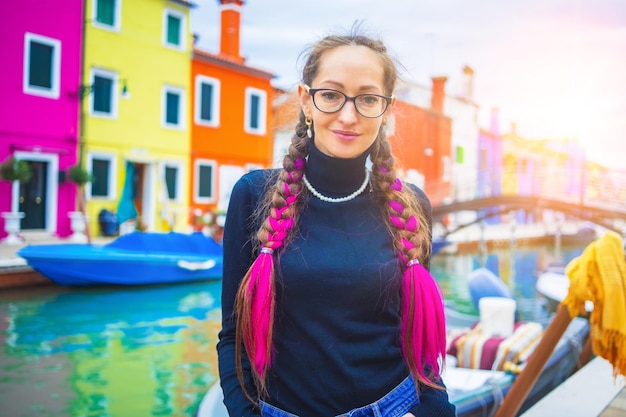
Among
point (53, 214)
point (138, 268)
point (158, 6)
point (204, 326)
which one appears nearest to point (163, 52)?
point (158, 6)

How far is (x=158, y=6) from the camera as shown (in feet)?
36.3

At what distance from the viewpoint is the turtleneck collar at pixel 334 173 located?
1.06 m

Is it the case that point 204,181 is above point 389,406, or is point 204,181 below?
above

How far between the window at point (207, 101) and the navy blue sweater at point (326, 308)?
11428 mm

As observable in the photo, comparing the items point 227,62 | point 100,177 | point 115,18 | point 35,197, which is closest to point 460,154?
→ point 227,62

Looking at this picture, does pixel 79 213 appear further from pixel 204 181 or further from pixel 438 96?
pixel 438 96

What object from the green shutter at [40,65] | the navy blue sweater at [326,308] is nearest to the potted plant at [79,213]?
the green shutter at [40,65]

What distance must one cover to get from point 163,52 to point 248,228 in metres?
11.1

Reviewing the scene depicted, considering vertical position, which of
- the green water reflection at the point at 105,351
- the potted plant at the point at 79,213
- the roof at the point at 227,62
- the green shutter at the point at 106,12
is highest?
the green shutter at the point at 106,12

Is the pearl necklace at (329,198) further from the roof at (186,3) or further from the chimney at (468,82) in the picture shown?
the chimney at (468,82)

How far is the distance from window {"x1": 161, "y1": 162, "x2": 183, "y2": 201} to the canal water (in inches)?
144

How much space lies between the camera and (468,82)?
69.5 ft

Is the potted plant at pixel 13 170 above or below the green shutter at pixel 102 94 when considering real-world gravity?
below

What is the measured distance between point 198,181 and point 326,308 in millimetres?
11316
